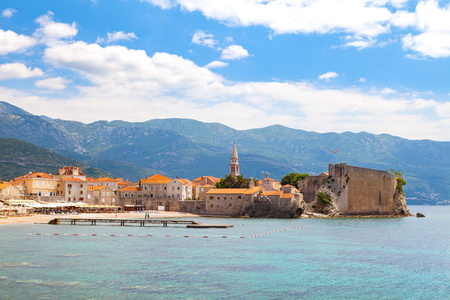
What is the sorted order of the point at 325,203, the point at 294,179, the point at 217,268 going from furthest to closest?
the point at 294,179, the point at 325,203, the point at 217,268

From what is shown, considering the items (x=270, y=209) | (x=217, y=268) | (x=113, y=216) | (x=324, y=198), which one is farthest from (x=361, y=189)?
(x=217, y=268)

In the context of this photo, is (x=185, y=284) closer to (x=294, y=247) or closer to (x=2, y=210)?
(x=294, y=247)

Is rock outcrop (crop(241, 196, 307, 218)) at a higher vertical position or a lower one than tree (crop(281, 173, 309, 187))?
lower

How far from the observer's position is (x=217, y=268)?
34.9m

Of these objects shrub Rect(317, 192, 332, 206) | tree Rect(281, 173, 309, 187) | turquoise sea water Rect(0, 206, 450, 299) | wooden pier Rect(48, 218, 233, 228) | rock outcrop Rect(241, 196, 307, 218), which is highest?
tree Rect(281, 173, 309, 187)

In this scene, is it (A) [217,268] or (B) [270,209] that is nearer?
(A) [217,268]

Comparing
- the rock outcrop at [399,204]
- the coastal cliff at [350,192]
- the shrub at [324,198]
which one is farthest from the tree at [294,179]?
the rock outcrop at [399,204]

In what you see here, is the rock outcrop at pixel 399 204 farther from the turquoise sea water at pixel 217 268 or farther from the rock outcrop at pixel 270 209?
the turquoise sea water at pixel 217 268

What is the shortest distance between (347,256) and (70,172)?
8740 cm

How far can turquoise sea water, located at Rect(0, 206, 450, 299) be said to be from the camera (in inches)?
1066

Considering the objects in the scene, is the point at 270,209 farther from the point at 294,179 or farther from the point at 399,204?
the point at 399,204

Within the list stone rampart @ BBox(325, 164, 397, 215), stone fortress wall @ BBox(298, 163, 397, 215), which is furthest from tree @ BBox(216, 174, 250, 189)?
stone rampart @ BBox(325, 164, 397, 215)

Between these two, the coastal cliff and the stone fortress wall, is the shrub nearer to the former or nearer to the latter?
the coastal cliff

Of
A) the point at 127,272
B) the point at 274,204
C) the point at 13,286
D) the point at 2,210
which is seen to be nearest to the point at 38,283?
the point at 13,286
